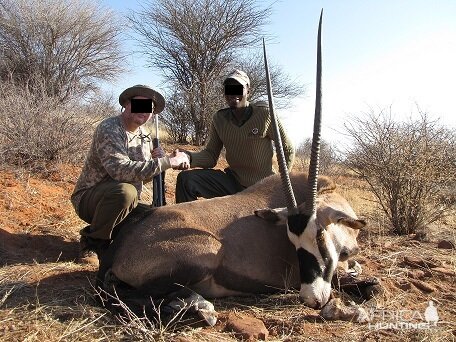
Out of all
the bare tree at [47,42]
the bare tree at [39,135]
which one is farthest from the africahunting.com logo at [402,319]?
the bare tree at [47,42]

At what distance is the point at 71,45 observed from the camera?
15375 mm

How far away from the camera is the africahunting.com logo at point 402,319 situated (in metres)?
3.24

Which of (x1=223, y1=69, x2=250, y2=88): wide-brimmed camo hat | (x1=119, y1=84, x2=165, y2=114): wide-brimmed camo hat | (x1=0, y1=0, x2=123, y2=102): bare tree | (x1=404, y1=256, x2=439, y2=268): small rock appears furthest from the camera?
(x1=0, y1=0, x2=123, y2=102): bare tree

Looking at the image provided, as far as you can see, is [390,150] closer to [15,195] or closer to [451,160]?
[451,160]

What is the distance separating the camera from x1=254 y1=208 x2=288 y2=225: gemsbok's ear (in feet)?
12.8

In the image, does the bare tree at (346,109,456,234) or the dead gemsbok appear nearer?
the dead gemsbok

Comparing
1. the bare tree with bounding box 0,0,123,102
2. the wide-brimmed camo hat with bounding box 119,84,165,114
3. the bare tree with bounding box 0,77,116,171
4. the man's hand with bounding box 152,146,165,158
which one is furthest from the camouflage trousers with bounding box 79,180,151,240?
the bare tree with bounding box 0,0,123,102

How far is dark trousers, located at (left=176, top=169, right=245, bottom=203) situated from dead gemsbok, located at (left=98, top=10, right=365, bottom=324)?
136 centimetres

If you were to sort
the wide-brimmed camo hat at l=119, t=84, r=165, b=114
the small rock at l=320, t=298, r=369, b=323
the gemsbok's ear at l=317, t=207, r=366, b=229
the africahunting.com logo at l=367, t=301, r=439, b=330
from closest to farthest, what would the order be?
the africahunting.com logo at l=367, t=301, r=439, b=330
the small rock at l=320, t=298, r=369, b=323
the gemsbok's ear at l=317, t=207, r=366, b=229
the wide-brimmed camo hat at l=119, t=84, r=165, b=114

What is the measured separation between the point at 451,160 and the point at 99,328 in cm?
544

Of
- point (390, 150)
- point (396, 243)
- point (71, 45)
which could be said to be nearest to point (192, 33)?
point (71, 45)

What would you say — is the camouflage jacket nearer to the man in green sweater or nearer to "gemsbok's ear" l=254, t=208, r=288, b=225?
"gemsbok's ear" l=254, t=208, r=288, b=225

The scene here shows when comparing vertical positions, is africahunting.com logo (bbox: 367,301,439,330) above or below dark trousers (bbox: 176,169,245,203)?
below

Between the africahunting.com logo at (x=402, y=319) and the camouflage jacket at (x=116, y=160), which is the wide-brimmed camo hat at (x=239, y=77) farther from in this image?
the africahunting.com logo at (x=402, y=319)
